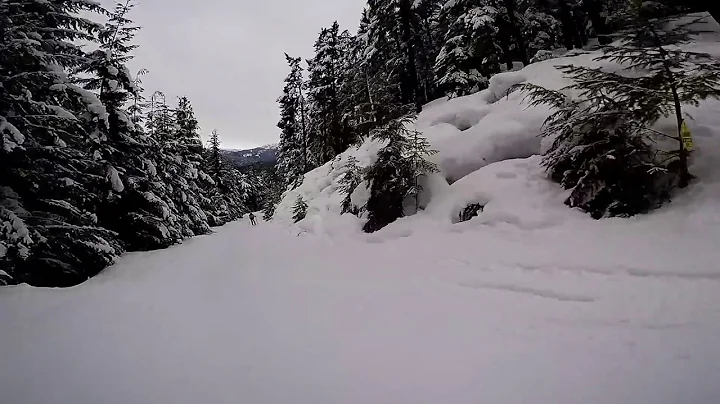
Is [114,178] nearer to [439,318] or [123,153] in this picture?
[123,153]

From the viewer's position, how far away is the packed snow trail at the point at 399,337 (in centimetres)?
298

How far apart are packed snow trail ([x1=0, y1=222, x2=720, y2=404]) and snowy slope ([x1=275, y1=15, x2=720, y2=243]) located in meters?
0.77

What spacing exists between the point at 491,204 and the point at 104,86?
1314cm

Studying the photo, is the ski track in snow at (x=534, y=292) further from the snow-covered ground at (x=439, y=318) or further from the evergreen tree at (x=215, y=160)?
the evergreen tree at (x=215, y=160)

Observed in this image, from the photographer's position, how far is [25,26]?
8.59m

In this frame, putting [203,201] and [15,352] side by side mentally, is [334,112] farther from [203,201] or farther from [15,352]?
[15,352]

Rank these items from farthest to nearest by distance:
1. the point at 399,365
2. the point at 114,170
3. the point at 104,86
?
1. the point at 104,86
2. the point at 114,170
3. the point at 399,365

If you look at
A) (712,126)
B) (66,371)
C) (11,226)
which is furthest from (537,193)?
(11,226)

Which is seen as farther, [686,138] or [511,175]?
[511,175]

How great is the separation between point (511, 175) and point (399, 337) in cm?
528

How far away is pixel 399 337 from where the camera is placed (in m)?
3.99

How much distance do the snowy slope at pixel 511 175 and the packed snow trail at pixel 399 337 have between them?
0.77 metres

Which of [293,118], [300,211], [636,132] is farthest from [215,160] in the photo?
[636,132]

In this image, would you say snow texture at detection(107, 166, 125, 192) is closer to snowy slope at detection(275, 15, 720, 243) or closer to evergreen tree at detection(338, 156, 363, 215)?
snowy slope at detection(275, 15, 720, 243)
